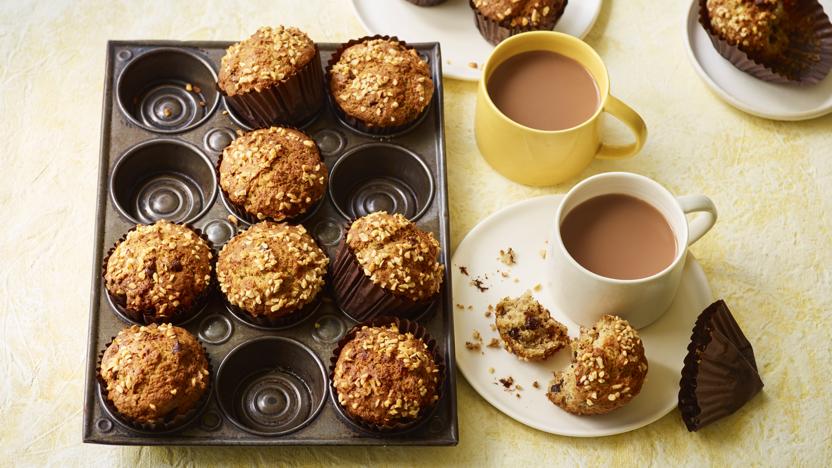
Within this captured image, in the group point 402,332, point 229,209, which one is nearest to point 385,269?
point 402,332

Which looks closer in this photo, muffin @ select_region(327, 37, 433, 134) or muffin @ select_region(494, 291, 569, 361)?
muffin @ select_region(494, 291, 569, 361)

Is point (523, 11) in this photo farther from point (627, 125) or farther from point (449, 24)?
point (627, 125)

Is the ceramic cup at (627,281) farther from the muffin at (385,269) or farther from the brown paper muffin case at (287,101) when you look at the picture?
the brown paper muffin case at (287,101)

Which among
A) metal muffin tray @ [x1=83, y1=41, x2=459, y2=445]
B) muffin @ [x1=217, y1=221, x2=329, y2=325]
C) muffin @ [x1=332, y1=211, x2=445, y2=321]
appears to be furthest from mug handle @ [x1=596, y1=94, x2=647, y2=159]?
muffin @ [x1=217, y1=221, x2=329, y2=325]

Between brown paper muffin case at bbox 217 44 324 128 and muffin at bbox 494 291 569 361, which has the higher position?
brown paper muffin case at bbox 217 44 324 128

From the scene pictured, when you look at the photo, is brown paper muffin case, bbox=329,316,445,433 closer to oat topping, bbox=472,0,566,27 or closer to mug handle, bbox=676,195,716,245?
mug handle, bbox=676,195,716,245

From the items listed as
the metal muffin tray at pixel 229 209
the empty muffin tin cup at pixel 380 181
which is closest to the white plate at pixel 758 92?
the metal muffin tray at pixel 229 209

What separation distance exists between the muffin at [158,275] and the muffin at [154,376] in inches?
2.9

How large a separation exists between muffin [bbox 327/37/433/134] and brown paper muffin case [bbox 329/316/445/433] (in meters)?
0.60

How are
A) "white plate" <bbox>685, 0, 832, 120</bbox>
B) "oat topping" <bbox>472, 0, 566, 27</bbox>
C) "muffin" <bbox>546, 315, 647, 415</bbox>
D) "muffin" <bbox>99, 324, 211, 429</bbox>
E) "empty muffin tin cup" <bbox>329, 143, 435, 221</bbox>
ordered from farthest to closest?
1. "white plate" <bbox>685, 0, 832, 120</bbox>
2. "oat topping" <bbox>472, 0, 566, 27</bbox>
3. "empty muffin tin cup" <bbox>329, 143, 435, 221</bbox>
4. "muffin" <bbox>546, 315, 647, 415</bbox>
5. "muffin" <bbox>99, 324, 211, 429</bbox>

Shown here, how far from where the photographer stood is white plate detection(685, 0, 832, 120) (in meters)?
3.05

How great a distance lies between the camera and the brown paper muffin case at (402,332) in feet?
7.95

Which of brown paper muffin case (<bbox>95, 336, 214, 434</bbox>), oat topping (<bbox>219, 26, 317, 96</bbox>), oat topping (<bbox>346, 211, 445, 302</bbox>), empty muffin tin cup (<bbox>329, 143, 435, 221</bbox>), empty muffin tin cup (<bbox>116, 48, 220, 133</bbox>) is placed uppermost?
oat topping (<bbox>219, 26, 317, 96</bbox>)

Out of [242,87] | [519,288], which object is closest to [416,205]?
[519,288]
